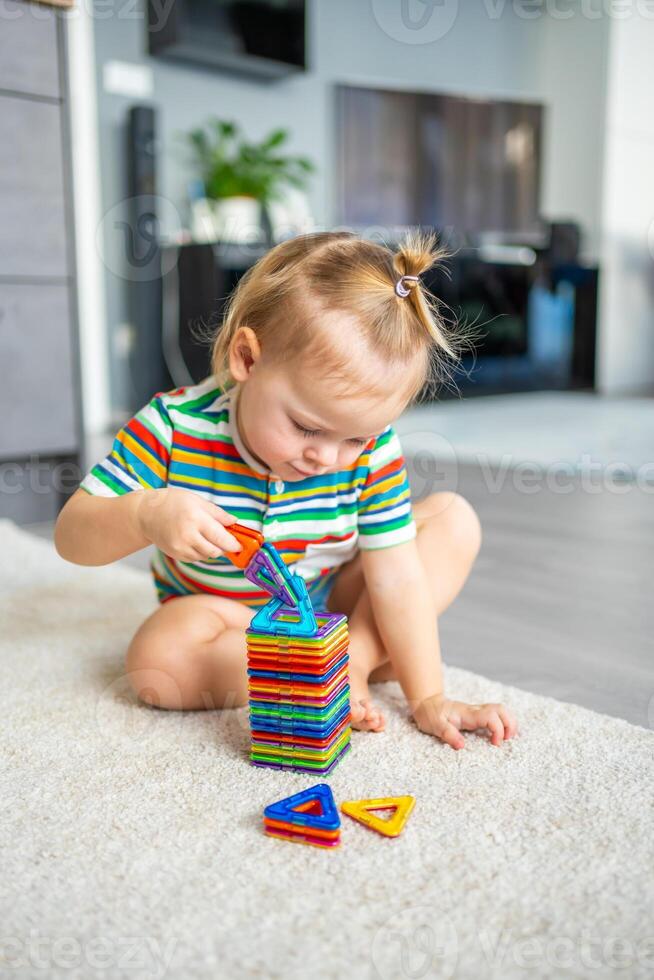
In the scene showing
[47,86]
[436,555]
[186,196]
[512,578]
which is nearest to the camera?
[436,555]

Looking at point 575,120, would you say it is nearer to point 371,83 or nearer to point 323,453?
point 371,83

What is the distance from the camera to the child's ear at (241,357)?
0.72m

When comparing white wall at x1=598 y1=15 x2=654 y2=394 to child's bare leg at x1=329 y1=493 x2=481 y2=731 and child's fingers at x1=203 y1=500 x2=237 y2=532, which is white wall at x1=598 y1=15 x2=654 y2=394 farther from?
child's fingers at x1=203 y1=500 x2=237 y2=532

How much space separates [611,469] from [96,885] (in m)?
1.90

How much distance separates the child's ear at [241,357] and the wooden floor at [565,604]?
0.43m

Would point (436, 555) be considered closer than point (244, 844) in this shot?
No

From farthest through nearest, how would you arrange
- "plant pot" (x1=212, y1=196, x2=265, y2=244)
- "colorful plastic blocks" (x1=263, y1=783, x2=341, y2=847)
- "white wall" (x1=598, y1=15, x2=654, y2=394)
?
"white wall" (x1=598, y1=15, x2=654, y2=394) < "plant pot" (x1=212, y1=196, x2=265, y2=244) < "colorful plastic blocks" (x1=263, y1=783, x2=341, y2=847)

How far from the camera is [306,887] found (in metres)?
0.55

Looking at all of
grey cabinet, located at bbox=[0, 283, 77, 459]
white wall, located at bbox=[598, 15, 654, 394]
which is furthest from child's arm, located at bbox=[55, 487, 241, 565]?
white wall, located at bbox=[598, 15, 654, 394]

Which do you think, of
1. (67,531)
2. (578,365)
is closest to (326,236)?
(67,531)

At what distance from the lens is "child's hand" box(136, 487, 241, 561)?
647 mm

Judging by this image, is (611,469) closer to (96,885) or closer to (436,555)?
(436,555)

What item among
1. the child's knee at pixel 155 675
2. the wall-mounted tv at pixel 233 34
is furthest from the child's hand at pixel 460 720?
the wall-mounted tv at pixel 233 34

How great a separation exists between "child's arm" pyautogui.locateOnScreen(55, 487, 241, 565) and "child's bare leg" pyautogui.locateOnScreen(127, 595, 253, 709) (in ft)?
0.35
